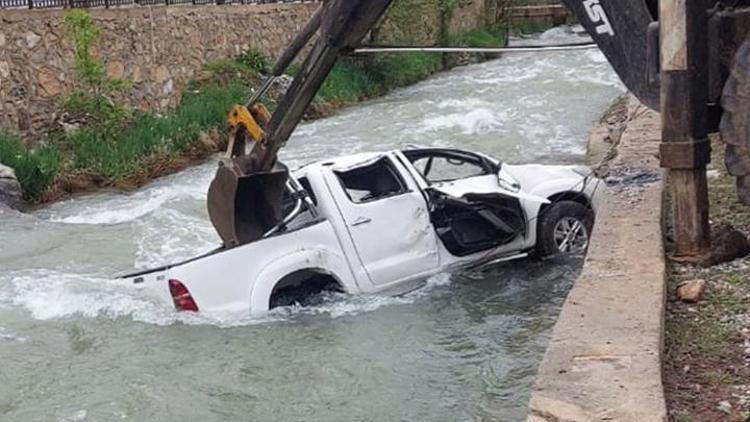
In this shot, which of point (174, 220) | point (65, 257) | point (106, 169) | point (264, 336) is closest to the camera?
point (264, 336)

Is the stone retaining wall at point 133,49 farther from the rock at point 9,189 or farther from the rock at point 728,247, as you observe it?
the rock at point 728,247

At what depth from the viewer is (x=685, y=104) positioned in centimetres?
646

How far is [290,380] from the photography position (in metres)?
7.84

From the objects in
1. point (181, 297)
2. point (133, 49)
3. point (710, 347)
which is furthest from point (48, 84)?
point (710, 347)

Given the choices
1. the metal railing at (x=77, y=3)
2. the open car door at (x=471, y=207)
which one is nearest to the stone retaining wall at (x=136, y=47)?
the metal railing at (x=77, y=3)

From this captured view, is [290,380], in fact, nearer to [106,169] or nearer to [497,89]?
[106,169]

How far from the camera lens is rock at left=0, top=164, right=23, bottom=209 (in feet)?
48.5

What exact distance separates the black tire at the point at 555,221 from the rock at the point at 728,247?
2612mm

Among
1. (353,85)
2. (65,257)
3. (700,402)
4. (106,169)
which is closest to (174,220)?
(65,257)

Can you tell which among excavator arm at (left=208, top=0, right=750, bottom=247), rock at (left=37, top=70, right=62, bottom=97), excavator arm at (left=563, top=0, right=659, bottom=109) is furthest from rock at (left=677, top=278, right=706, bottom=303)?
rock at (left=37, top=70, right=62, bottom=97)

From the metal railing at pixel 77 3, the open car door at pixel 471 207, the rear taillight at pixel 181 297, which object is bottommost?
the rear taillight at pixel 181 297

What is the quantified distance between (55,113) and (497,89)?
1210cm

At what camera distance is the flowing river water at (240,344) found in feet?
24.3

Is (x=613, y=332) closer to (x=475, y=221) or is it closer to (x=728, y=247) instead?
(x=728, y=247)
